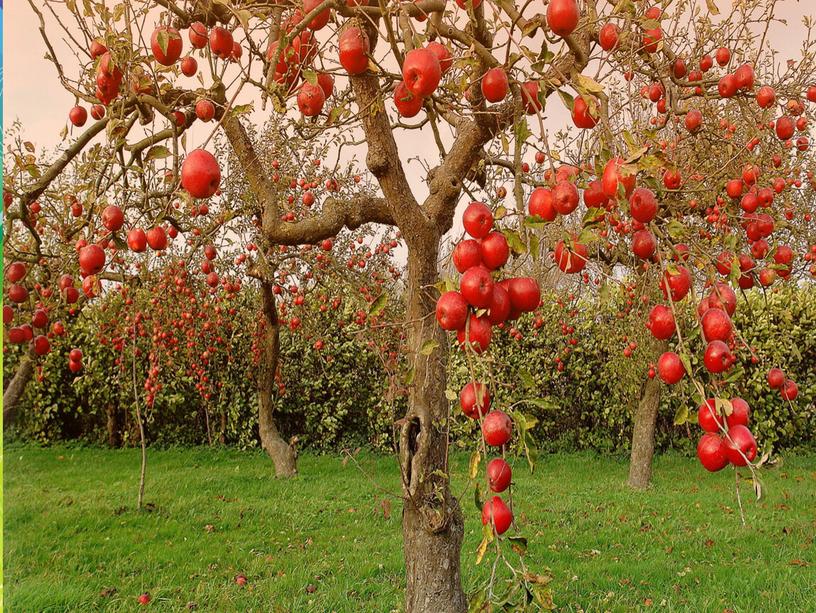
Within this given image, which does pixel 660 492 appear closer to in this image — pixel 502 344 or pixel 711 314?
pixel 502 344

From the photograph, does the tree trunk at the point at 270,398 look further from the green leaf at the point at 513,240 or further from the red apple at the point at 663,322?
the green leaf at the point at 513,240

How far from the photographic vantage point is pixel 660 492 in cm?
734

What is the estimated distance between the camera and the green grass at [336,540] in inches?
168

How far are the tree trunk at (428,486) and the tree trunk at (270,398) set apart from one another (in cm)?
394

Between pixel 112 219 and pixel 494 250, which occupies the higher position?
pixel 112 219

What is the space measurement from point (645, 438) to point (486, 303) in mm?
6946

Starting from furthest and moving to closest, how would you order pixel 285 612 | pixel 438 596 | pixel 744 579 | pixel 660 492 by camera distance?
pixel 660 492, pixel 744 579, pixel 285 612, pixel 438 596

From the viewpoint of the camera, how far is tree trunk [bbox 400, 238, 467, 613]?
297 cm

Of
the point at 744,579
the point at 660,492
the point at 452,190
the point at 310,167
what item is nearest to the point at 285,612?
the point at 452,190

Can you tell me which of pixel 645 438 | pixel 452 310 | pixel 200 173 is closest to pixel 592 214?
pixel 452 310

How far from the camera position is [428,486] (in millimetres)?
3074

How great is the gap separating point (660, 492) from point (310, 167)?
5323mm

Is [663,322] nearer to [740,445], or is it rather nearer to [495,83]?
[740,445]

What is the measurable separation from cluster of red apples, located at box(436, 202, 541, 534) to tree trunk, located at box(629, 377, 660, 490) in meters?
6.60
